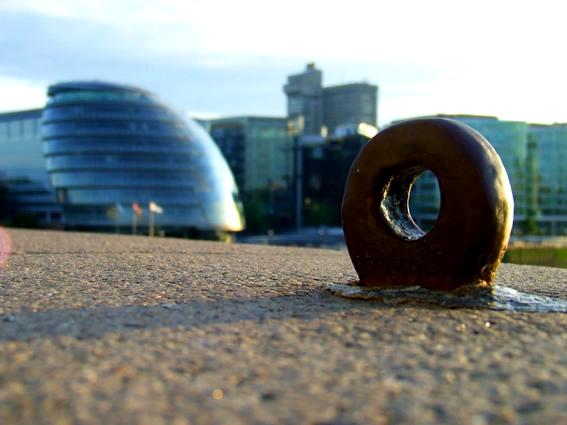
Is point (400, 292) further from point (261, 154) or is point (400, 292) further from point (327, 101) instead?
point (327, 101)

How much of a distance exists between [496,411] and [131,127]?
60574 mm

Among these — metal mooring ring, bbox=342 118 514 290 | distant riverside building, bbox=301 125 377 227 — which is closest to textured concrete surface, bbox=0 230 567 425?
metal mooring ring, bbox=342 118 514 290

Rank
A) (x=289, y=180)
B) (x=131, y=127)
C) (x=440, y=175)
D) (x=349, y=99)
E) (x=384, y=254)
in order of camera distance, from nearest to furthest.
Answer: (x=440, y=175)
(x=384, y=254)
(x=131, y=127)
(x=289, y=180)
(x=349, y=99)

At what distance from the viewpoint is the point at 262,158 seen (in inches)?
3831

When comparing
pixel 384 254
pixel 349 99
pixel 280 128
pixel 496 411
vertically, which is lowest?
pixel 496 411

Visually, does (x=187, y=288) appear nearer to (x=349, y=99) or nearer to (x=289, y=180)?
(x=289, y=180)

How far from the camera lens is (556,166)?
208ft

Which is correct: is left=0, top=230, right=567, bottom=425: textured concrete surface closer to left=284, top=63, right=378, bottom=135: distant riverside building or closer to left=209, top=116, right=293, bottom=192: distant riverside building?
left=209, top=116, right=293, bottom=192: distant riverside building

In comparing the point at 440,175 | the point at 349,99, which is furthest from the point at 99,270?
the point at 349,99

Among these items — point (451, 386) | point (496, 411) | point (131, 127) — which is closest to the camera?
point (496, 411)

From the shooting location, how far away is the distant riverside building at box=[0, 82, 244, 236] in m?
60.3

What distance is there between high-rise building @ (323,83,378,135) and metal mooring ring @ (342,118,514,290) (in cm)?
15377

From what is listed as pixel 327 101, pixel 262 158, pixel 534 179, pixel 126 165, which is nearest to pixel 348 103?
pixel 327 101

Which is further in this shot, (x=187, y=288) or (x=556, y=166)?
(x=556, y=166)
